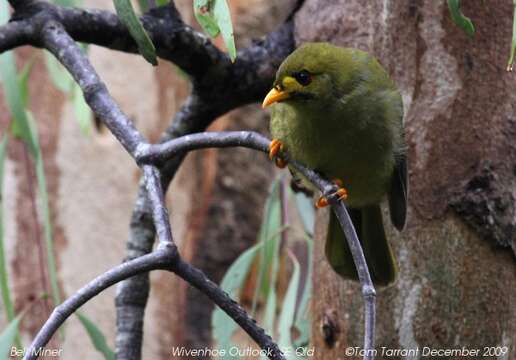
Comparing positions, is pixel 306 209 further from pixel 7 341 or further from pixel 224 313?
pixel 7 341

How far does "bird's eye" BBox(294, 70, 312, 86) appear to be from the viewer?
2.43 m

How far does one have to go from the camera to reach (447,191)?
7.73ft

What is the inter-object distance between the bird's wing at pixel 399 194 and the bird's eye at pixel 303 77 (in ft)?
0.99

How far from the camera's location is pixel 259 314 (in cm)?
515

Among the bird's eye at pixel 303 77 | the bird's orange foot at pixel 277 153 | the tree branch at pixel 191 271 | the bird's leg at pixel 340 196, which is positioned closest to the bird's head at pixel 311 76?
the bird's eye at pixel 303 77

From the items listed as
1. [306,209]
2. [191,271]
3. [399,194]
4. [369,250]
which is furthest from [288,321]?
[191,271]

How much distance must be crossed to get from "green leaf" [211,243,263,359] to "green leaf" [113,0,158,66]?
3.14ft

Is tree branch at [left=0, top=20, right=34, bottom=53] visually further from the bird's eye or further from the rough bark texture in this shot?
the rough bark texture

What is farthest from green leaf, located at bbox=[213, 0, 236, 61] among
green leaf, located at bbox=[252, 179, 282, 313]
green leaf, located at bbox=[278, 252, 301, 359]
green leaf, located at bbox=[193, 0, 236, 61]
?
green leaf, located at bbox=[252, 179, 282, 313]

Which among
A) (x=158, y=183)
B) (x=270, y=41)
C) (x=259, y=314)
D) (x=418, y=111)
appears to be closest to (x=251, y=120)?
(x=259, y=314)

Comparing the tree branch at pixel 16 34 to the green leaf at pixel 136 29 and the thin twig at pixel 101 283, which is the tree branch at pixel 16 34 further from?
the thin twig at pixel 101 283

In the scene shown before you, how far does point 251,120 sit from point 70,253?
1.30 meters

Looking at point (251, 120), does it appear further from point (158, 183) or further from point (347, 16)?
point (158, 183)

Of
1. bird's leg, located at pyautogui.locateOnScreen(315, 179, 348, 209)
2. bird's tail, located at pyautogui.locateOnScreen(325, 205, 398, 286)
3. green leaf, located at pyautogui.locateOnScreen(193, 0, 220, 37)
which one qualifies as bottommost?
bird's tail, located at pyautogui.locateOnScreen(325, 205, 398, 286)
